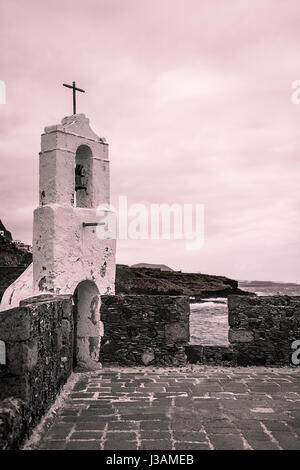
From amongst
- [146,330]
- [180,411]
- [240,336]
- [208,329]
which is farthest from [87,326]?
[208,329]

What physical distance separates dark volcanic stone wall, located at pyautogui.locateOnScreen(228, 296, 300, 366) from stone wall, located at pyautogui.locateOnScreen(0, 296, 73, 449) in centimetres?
380

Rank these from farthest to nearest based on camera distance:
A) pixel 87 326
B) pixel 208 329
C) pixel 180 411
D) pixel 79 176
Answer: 1. pixel 208 329
2. pixel 79 176
3. pixel 87 326
4. pixel 180 411

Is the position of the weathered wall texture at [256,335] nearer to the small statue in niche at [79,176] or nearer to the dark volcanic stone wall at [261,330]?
the dark volcanic stone wall at [261,330]

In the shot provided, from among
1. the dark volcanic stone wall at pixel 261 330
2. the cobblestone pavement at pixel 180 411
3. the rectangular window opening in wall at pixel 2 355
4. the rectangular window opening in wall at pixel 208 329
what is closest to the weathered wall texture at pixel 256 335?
the dark volcanic stone wall at pixel 261 330

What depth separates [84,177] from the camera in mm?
9836

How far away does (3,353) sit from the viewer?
4641 mm

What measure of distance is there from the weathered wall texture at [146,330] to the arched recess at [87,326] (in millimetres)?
269

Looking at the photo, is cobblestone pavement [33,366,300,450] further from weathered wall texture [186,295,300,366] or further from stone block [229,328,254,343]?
stone block [229,328,254,343]

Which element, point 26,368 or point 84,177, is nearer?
point 26,368

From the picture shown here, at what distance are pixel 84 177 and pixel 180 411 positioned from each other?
19.2 feet

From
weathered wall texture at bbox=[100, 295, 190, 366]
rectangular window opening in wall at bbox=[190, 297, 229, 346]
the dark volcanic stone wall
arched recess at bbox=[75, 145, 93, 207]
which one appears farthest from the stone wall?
arched recess at bbox=[75, 145, 93, 207]

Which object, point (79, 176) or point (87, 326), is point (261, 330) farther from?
point (79, 176)

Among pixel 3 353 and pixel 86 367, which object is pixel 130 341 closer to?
pixel 86 367
